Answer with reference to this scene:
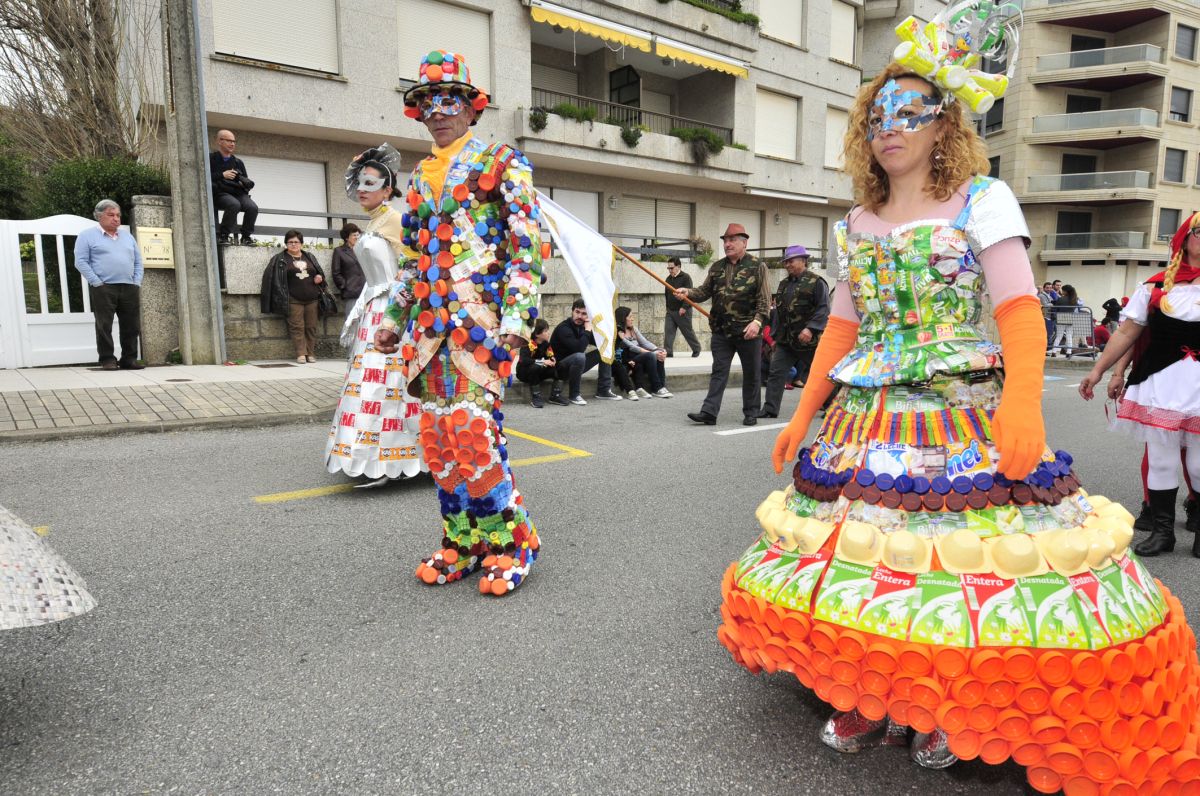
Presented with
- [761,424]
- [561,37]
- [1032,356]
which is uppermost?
[561,37]

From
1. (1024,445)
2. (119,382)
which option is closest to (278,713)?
(1024,445)

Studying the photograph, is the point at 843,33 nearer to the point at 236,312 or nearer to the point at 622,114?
the point at 622,114

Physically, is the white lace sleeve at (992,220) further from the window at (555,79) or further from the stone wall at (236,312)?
the window at (555,79)

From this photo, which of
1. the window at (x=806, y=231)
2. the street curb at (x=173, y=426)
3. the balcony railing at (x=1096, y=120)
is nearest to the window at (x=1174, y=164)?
the balcony railing at (x=1096, y=120)

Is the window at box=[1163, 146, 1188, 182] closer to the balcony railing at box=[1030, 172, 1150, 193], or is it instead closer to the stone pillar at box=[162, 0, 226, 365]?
the balcony railing at box=[1030, 172, 1150, 193]

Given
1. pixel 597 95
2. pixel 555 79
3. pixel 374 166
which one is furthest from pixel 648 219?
pixel 374 166

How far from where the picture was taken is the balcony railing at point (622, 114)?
20250 mm

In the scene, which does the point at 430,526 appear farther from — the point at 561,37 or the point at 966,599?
the point at 561,37

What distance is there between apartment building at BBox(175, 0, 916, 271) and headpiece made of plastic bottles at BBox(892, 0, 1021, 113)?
15.3m

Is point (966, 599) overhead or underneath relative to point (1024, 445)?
underneath

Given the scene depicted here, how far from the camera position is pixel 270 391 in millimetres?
8570

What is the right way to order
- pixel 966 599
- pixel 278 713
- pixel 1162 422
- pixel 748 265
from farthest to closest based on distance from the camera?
1. pixel 748 265
2. pixel 1162 422
3. pixel 278 713
4. pixel 966 599

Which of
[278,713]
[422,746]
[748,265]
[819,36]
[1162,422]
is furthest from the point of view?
[819,36]

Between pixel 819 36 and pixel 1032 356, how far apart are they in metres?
26.1
